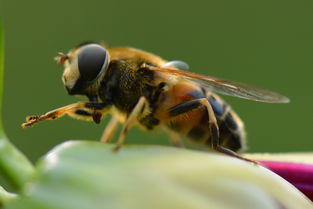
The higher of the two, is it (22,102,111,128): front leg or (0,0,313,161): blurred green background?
(22,102,111,128): front leg

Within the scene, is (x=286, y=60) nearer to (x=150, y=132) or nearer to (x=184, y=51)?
(x=184, y=51)

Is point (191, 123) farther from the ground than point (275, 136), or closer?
farther from the ground

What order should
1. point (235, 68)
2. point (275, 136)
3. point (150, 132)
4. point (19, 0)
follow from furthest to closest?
1. point (19, 0)
2. point (235, 68)
3. point (275, 136)
4. point (150, 132)

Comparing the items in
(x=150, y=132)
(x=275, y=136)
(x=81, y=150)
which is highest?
(x=81, y=150)

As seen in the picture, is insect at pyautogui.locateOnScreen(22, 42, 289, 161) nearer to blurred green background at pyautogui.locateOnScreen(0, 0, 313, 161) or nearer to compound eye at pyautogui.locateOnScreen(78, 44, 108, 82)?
compound eye at pyautogui.locateOnScreen(78, 44, 108, 82)

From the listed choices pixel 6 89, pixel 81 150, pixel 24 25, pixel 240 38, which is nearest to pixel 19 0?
pixel 24 25

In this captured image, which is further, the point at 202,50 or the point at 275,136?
the point at 202,50

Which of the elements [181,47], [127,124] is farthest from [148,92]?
[181,47]

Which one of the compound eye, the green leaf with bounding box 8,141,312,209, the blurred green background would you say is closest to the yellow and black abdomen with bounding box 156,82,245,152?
the compound eye
